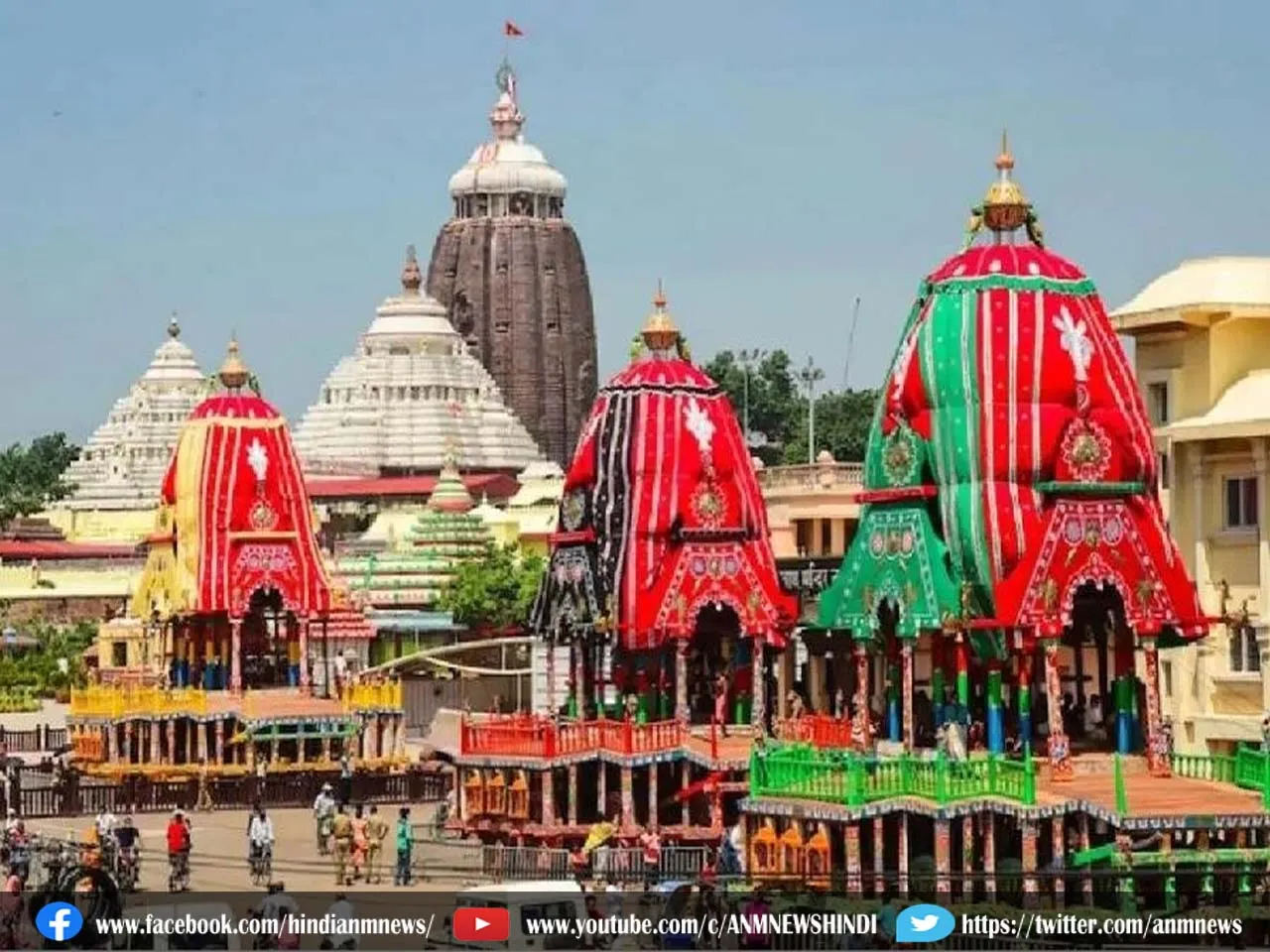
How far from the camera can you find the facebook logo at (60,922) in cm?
3697

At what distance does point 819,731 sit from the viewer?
4972 cm

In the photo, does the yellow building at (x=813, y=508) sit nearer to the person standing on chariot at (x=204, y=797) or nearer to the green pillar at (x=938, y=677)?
the person standing on chariot at (x=204, y=797)

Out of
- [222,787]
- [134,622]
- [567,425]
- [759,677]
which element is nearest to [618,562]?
[759,677]

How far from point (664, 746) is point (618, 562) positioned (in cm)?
298

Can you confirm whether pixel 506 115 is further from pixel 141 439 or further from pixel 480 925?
pixel 480 925

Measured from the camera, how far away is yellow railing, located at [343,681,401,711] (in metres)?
66.1

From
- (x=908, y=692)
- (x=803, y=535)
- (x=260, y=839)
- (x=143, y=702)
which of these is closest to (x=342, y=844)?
(x=260, y=839)

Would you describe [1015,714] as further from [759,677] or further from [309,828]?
[309,828]

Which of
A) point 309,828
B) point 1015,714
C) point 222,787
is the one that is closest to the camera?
point 1015,714

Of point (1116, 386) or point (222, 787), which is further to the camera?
point (222, 787)

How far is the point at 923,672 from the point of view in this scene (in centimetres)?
5219

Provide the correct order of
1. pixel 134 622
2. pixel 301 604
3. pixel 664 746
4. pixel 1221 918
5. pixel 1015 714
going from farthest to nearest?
pixel 134 622 → pixel 301 604 → pixel 664 746 → pixel 1015 714 → pixel 1221 918

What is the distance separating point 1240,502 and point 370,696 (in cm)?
1693

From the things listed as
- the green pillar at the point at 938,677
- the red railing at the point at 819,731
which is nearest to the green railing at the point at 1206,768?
the green pillar at the point at 938,677
